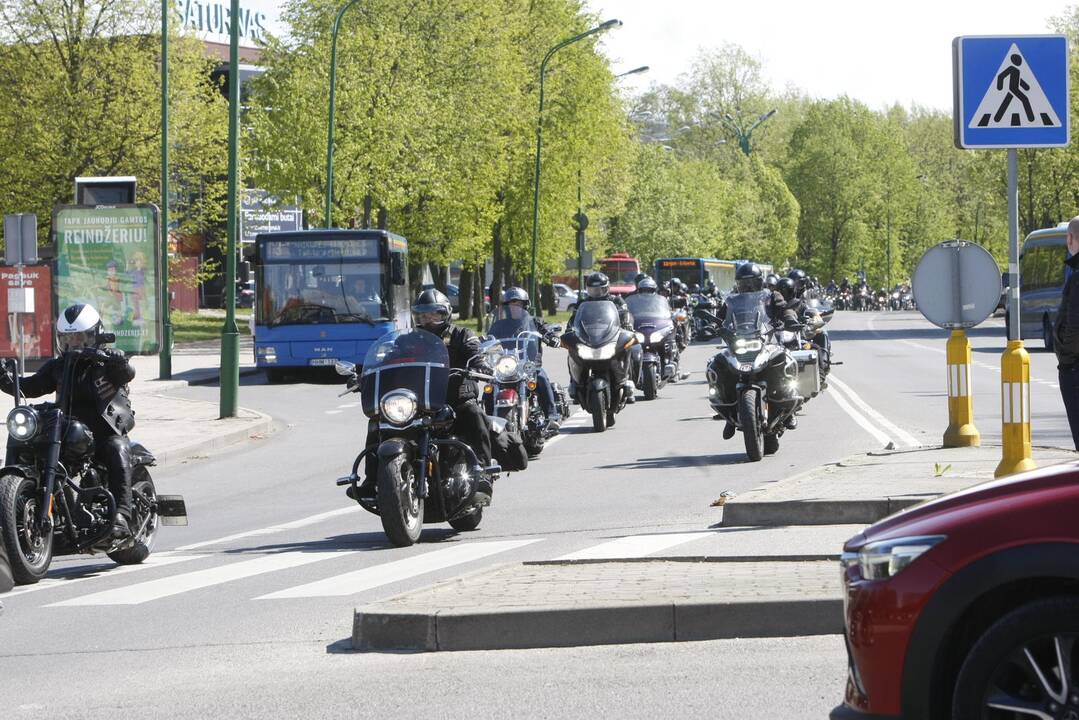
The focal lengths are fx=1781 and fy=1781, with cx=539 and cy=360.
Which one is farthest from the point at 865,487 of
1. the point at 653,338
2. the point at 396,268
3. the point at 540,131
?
the point at 540,131

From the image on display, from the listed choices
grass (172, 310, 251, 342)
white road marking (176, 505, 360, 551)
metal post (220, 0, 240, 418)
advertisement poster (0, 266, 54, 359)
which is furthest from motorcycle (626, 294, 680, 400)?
grass (172, 310, 251, 342)

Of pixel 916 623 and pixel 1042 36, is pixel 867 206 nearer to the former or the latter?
pixel 1042 36

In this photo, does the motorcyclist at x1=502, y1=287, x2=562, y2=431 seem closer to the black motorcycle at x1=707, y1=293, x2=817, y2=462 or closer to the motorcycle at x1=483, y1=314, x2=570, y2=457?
the motorcycle at x1=483, y1=314, x2=570, y2=457

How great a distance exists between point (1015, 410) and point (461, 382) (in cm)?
350

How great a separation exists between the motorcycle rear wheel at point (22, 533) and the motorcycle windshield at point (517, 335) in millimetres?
7906

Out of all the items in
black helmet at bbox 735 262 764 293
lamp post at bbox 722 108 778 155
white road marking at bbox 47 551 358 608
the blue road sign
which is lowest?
white road marking at bbox 47 551 358 608

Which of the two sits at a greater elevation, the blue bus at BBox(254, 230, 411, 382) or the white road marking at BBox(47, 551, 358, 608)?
the blue bus at BBox(254, 230, 411, 382)

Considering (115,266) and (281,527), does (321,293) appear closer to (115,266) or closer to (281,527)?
(115,266)

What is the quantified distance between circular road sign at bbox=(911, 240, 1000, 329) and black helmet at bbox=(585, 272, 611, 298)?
27.6ft

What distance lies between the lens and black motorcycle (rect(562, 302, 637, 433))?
20.0 meters

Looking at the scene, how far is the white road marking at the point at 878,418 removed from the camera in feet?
56.7

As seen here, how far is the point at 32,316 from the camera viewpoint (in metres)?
29.2

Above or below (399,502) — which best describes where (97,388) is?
above

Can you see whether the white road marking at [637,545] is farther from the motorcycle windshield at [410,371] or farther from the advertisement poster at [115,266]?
the advertisement poster at [115,266]
